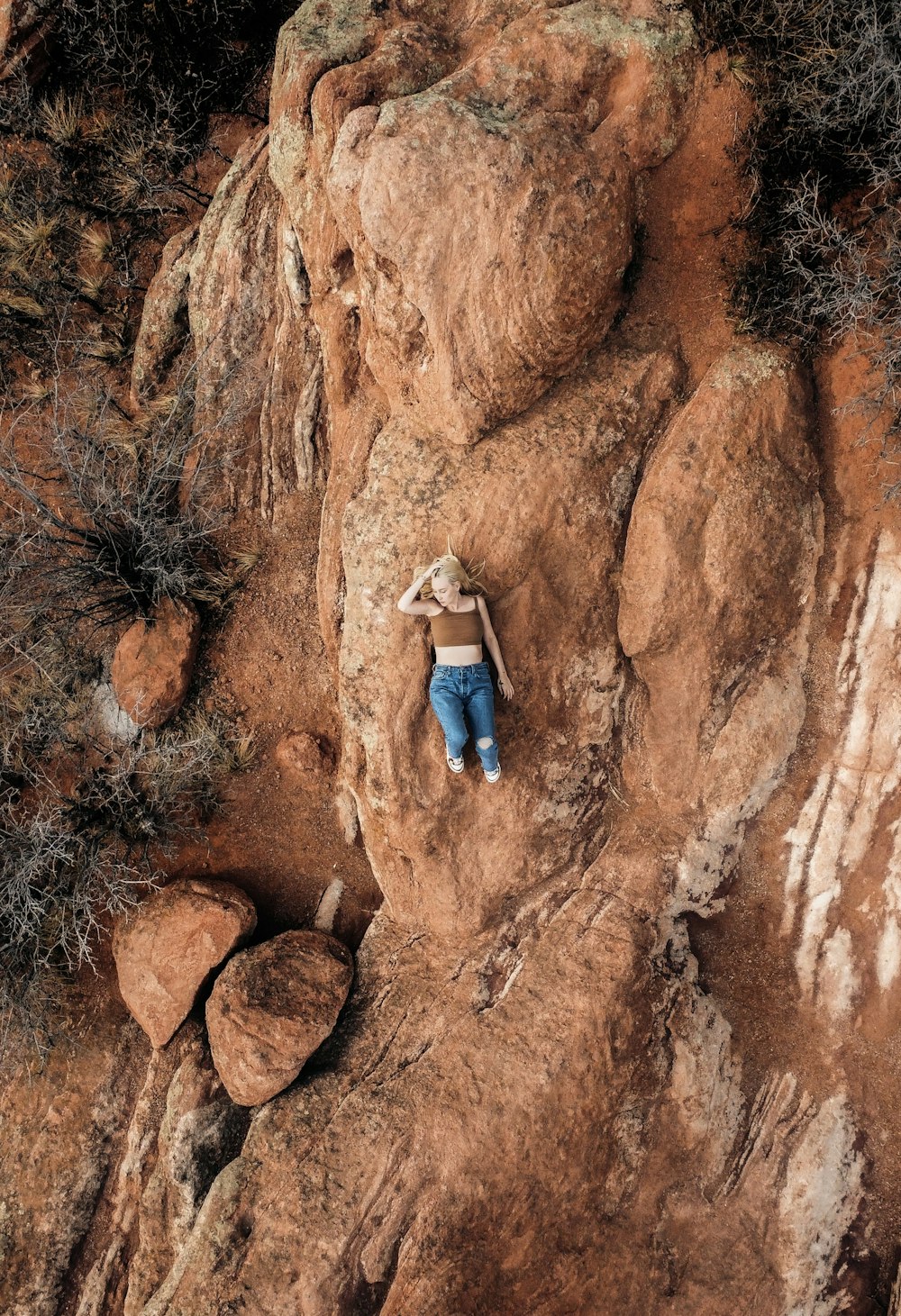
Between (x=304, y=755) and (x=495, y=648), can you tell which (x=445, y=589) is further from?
(x=304, y=755)

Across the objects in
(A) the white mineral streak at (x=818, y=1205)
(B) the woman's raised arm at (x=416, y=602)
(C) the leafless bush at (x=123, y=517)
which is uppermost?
(C) the leafless bush at (x=123, y=517)

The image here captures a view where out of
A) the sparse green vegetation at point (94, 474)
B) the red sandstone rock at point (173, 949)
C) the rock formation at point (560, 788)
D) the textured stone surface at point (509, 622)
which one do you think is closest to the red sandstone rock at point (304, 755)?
the sparse green vegetation at point (94, 474)

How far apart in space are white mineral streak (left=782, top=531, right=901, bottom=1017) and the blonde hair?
238cm

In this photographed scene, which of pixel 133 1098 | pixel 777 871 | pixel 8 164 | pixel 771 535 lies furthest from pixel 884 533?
pixel 8 164

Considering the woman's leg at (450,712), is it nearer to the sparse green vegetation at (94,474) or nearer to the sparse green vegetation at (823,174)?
the sparse green vegetation at (94,474)

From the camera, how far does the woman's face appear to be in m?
4.49

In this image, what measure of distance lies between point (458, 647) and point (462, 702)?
0.34 m

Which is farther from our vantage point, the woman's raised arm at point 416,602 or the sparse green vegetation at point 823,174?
the woman's raised arm at point 416,602

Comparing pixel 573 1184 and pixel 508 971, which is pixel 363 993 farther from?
pixel 573 1184

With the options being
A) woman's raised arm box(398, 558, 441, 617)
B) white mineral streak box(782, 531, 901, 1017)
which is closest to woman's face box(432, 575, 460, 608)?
woman's raised arm box(398, 558, 441, 617)

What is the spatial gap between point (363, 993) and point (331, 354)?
430cm

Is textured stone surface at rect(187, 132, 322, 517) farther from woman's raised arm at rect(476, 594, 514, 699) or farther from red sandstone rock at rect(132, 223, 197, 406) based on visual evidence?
woman's raised arm at rect(476, 594, 514, 699)

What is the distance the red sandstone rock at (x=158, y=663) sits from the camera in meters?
5.95

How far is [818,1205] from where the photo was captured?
4988mm
